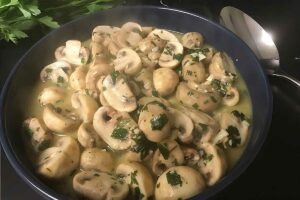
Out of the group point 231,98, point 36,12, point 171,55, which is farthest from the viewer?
point 36,12

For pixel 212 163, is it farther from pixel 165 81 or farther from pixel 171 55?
pixel 171 55

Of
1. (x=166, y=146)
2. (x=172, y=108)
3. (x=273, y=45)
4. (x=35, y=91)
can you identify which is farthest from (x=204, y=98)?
(x=35, y=91)

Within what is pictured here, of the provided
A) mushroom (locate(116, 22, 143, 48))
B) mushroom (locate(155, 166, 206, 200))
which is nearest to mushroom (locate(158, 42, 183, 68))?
mushroom (locate(116, 22, 143, 48))

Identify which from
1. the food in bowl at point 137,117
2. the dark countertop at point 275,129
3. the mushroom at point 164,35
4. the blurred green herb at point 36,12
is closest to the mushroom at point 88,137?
the food in bowl at point 137,117

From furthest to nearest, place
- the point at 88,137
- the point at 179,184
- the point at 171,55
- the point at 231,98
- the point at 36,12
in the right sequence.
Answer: the point at 36,12 < the point at 171,55 < the point at 231,98 < the point at 88,137 < the point at 179,184

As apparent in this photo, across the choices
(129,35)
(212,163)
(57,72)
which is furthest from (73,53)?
(212,163)

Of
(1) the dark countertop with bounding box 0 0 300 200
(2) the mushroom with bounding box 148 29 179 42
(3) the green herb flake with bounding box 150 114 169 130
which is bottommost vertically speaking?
(1) the dark countertop with bounding box 0 0 300 200

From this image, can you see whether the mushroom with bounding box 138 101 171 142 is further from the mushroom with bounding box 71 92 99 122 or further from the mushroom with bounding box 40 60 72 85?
the mushroom with bounding box 40 60 72 85
